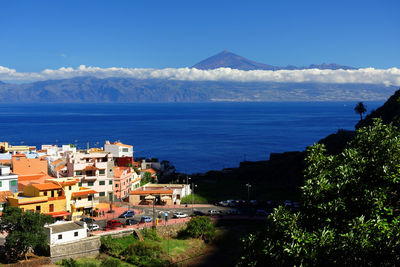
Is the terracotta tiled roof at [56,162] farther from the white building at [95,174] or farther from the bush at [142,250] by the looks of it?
the bush at [142,250]

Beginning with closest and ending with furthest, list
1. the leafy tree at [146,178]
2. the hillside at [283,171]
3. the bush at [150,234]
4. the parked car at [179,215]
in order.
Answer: the bush at [150,234], the parked car at [179,215], the leafy tree at [146,178], the hillside at [283,171]

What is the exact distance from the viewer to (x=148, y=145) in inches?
6540

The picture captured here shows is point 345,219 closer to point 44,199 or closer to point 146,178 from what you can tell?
point 44,199

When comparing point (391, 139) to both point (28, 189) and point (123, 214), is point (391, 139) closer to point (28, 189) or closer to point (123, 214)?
point (123, 214)

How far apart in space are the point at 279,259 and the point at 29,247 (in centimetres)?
3159

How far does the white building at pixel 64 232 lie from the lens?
41259mm

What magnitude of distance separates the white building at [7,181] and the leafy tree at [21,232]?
1322 centimetres

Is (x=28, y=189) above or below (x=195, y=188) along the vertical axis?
above

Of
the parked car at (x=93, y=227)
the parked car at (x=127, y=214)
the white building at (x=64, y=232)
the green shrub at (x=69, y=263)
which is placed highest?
the white building at (x=64, y=232)

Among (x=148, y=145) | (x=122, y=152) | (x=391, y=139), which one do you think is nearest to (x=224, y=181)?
(x=122, y=152)

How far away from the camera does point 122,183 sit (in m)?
65.3

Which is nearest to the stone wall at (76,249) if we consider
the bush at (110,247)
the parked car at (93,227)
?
the bush at (110,247)

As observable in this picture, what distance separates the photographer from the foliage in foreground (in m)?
14.8

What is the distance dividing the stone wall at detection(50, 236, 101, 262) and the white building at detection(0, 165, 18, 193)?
1693 centimetres
